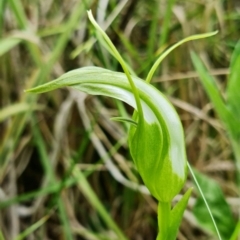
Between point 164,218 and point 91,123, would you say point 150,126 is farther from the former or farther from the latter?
point 91,123

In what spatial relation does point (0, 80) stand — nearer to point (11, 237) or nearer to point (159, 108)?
point (11, 237)

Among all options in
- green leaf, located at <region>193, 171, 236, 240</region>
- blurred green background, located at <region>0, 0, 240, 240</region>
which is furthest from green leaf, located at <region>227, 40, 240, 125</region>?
blurred green background, located at <region>0, 0, 240, 240</region>

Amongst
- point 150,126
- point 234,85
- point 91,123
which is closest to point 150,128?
point 150,126

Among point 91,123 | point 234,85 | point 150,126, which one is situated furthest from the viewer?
point 91,123

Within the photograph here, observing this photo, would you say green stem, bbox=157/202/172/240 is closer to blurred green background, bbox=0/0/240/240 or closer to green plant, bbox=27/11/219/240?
green plant, bbox=27/11/219/240

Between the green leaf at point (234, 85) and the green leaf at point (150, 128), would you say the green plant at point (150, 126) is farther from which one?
the green leaf at point (234, 85)

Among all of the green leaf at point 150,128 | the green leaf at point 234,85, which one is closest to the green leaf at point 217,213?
the green leaf at point 234,85
